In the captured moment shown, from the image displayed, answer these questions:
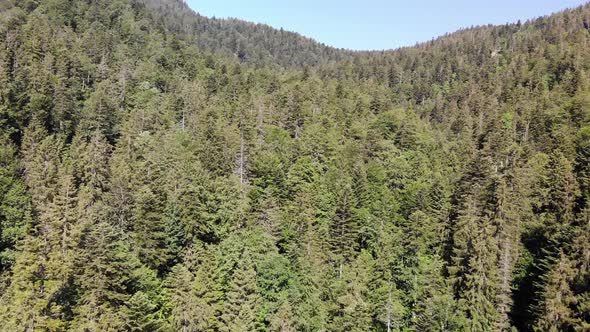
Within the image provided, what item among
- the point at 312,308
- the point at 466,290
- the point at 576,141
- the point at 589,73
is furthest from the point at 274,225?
the point at 589,73

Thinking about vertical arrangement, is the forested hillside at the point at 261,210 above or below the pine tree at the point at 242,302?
above

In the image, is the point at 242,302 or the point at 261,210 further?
the point at 261,210

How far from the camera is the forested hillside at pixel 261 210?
42.9m

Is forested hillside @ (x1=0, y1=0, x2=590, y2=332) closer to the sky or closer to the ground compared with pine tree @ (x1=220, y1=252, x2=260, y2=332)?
closer to the sky

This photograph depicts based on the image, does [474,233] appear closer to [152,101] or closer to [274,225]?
[274,225]

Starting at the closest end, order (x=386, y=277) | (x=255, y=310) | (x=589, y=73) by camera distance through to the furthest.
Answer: (x=255, y=310)
(x=386, y=277)
(x=589, y=73)

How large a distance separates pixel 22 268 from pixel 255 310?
22740 millimetres

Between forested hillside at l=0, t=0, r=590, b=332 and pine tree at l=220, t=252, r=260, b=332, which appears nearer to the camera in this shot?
forested hillside at l=0, t=0, r=590, b=332

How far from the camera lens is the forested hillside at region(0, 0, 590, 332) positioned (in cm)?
4291

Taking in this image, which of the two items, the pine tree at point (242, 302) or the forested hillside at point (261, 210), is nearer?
the forested hillside at point (261, 210)

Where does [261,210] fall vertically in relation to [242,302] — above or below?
above

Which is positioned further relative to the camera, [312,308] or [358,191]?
[358,191]

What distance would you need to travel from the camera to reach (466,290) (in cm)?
5175

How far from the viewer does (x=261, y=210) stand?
221 ft
